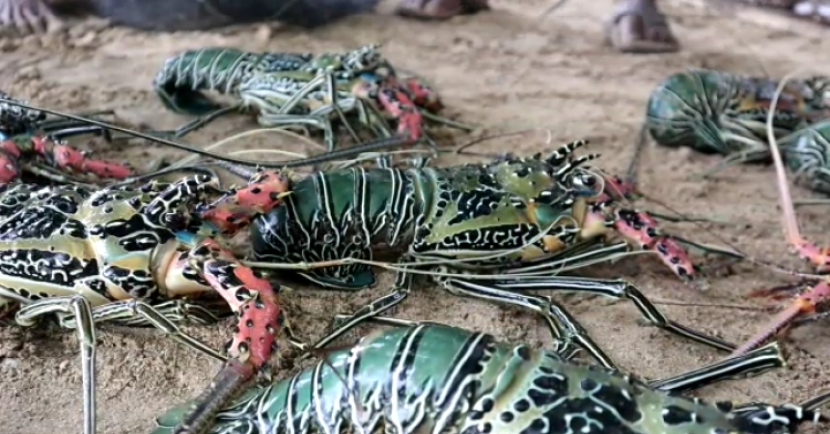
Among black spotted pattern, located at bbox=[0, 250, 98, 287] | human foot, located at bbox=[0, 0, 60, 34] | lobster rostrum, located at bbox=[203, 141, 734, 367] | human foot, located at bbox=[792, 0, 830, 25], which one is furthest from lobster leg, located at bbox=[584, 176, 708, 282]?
human foot, located at bbox=[0, 0, 60, 34]

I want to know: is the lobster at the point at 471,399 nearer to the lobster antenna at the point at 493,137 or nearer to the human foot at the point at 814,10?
the lobster antenna at the point at 493,137

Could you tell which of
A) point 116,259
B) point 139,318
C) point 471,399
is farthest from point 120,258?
point 471,399

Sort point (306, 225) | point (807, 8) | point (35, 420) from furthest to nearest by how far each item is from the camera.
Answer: point (807, 8), point (306, 225), point (35, 420)

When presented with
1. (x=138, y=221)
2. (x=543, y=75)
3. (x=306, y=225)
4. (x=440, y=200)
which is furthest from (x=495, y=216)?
(x=543, y=75)

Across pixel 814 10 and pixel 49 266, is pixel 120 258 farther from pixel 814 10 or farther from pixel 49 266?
pixel 814 10

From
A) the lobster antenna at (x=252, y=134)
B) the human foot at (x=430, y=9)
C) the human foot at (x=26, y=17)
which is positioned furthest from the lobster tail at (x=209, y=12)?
the lobster antenna at (x=252, y=134)

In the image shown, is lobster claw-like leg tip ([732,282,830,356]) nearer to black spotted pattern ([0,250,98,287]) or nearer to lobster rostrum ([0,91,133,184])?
black spotted pattern ([0,250,98,287])

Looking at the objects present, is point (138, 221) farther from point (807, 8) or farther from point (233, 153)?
point (807, 8)
